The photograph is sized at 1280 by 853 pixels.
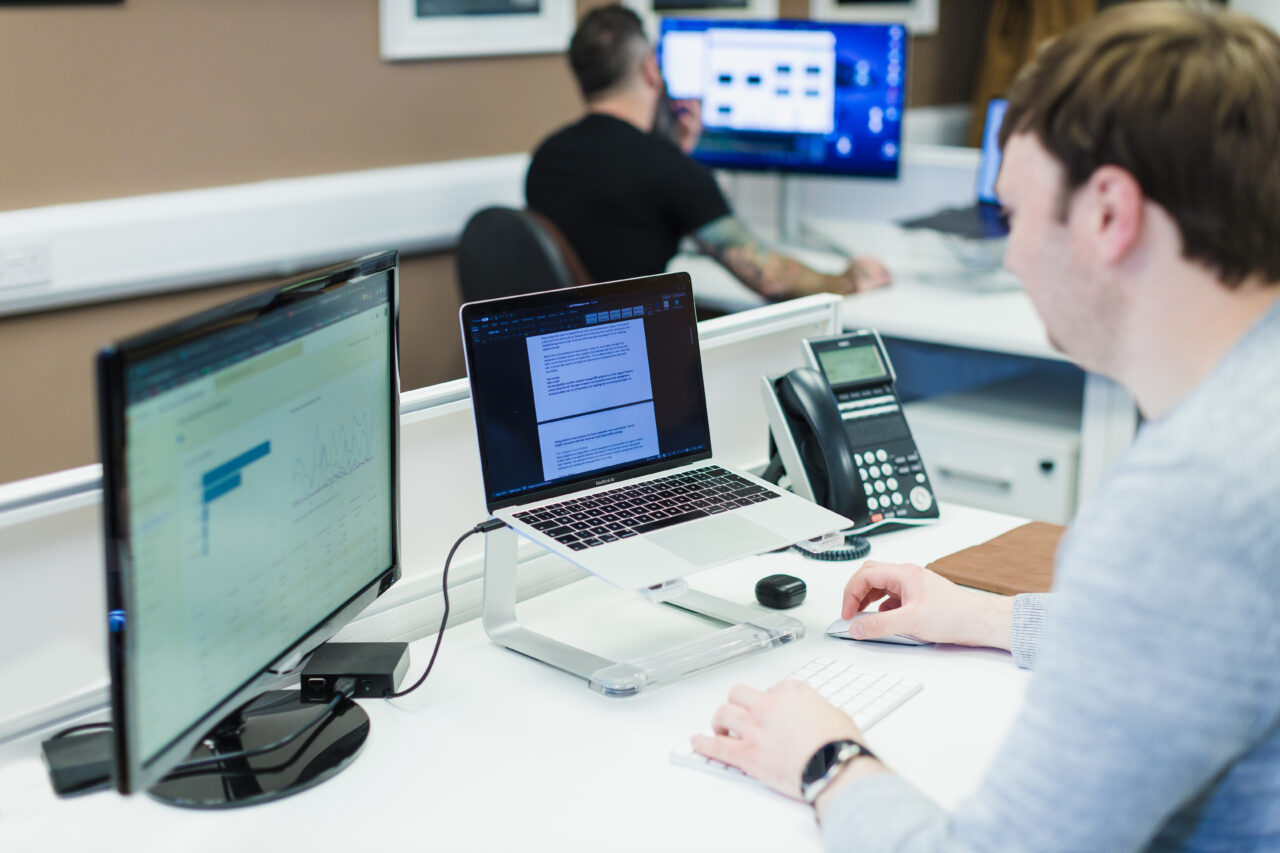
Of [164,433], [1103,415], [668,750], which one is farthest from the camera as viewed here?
[1103,415]

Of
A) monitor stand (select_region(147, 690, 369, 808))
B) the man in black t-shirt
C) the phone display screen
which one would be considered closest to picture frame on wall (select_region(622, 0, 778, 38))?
the man in black t-shirt

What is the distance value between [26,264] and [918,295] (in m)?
1.86

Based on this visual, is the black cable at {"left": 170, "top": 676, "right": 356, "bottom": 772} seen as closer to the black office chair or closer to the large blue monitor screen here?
the black office chair

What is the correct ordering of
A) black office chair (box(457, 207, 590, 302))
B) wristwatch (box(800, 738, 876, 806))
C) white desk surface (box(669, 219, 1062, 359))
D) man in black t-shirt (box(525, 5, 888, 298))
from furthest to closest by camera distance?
man in black t-shirt (box(525, 5, 888, 298))
white desk surface (box(669, 219, 1062, 359))
black office chair (box(457, 207, 590, 302))
wristwatch (box(800, 738, 876, 806))

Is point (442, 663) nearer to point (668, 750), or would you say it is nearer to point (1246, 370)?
point (668, 750)

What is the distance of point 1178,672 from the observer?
0.72m

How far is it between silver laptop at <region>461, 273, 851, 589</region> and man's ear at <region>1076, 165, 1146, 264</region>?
1.79 feet

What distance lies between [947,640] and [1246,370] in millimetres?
606

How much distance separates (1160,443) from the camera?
0.75m

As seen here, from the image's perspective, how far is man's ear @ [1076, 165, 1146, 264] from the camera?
0.78 meters

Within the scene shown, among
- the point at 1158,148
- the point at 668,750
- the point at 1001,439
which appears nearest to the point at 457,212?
the point at 1001,439

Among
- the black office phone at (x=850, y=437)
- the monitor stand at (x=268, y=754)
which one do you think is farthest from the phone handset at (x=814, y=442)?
the monitor stand at (x=268, y=754)

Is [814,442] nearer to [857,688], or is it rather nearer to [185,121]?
[857,688]

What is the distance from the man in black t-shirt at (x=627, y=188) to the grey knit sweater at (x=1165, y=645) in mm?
2034
